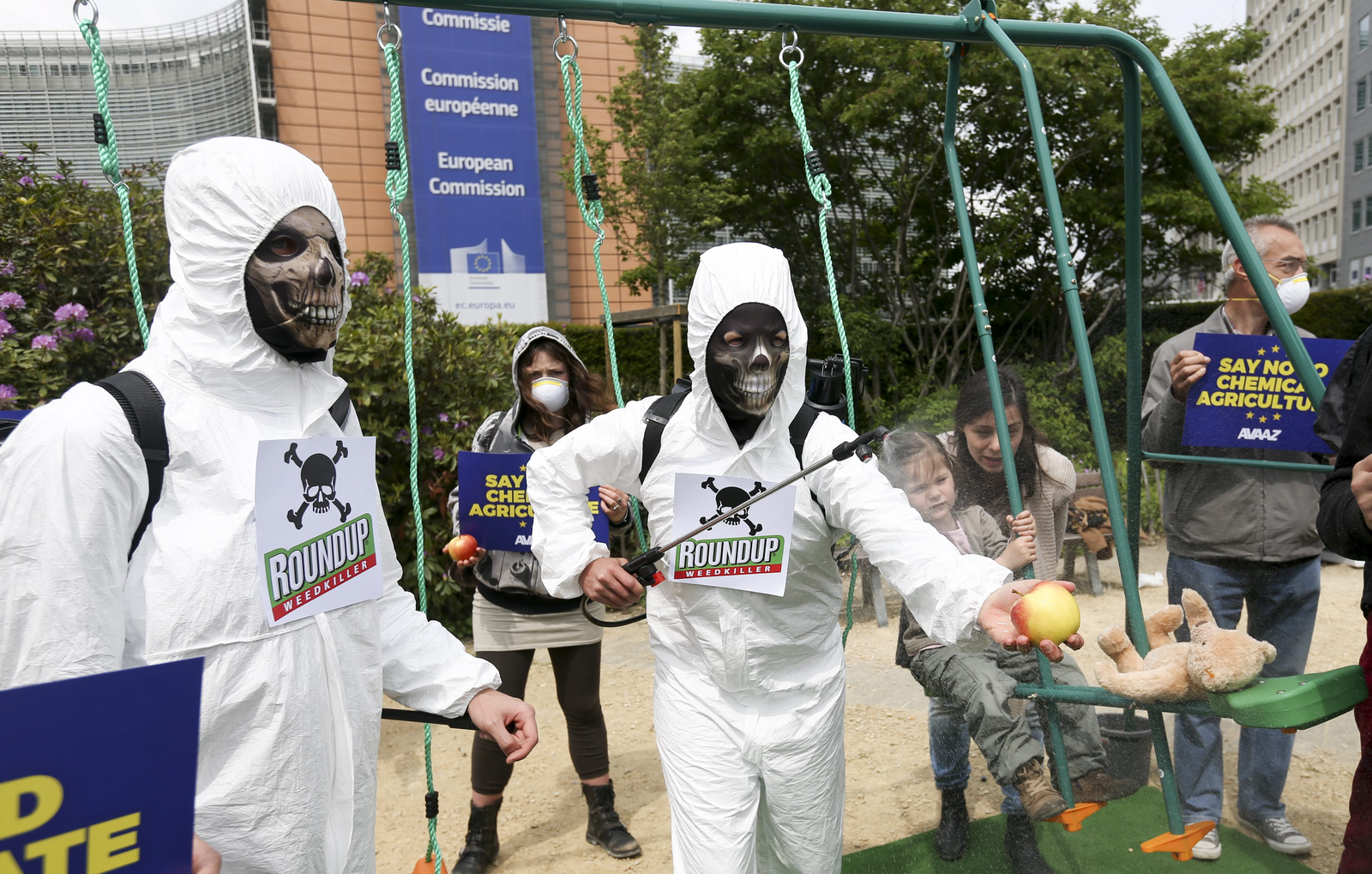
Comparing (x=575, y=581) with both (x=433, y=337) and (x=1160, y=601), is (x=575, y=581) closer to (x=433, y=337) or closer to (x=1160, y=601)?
(x=1160, y=601)

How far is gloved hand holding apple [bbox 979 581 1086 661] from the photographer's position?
1459mm

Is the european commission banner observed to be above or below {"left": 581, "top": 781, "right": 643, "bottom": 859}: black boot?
above

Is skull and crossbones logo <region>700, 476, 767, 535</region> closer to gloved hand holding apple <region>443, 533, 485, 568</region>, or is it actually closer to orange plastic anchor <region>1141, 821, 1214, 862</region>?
orange plastic anchor <region>1141, 821, 1214, 862</region>

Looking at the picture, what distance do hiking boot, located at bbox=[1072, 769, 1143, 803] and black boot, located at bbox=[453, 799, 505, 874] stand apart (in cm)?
212

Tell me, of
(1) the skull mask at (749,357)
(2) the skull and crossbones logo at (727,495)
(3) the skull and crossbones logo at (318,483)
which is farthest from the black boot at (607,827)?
(3) the skull and crossbones logo at (318,483)

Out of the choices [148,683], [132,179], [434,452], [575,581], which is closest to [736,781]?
[575,581]

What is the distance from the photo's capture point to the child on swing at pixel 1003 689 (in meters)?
1.94

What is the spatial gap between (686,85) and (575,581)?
9800 millimetres

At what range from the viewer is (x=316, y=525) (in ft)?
5.17

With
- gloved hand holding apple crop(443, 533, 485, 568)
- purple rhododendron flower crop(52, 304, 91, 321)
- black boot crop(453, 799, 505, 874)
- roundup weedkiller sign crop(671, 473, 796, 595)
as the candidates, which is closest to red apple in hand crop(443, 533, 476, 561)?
gloved hand holding apple crop(443, 533, 485, 568)

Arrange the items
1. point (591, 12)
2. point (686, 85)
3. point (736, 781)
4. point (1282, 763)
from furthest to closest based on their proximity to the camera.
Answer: point (686, 85), point (1282, 763), point (591, 12), point (736, 781)

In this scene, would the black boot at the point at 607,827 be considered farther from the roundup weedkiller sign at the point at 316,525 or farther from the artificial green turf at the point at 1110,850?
the roundup weedkiller sign at the point at 316,525

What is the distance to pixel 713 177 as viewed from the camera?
11.0 metres

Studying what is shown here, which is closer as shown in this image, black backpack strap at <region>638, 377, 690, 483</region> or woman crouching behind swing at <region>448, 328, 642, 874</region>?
black backpack strap at <region>638, 377, 690, 483</region>
